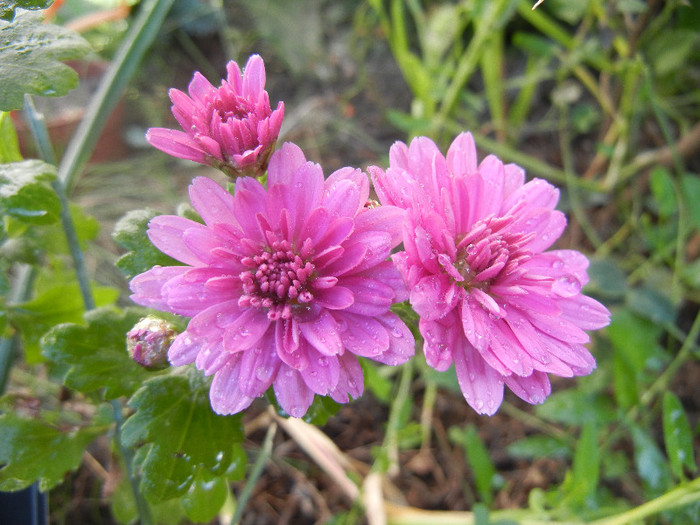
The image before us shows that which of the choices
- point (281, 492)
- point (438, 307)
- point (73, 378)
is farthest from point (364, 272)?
point (281, 492)

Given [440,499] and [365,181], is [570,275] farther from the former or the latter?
[440,499]

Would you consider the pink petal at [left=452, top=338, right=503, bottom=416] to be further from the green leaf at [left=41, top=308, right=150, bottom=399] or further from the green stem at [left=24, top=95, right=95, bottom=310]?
the green stem at [left=24, top=95, right=95, bottom=310]

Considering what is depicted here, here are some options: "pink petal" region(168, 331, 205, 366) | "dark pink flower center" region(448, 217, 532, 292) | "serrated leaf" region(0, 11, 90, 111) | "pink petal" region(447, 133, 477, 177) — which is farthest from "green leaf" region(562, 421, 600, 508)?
"serrated leaf" region(0, 11, 90, 111)

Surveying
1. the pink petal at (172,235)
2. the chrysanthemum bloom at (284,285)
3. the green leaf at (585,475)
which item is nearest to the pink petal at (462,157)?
the chrysanthemum bloom at (284,285)

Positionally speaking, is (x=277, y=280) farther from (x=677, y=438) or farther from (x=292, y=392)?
(x=677, y=438)

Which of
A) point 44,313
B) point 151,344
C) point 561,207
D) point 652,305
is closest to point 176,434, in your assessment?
point 151,344

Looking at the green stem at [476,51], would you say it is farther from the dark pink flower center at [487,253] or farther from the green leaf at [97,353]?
the green leaf at [97,353]
